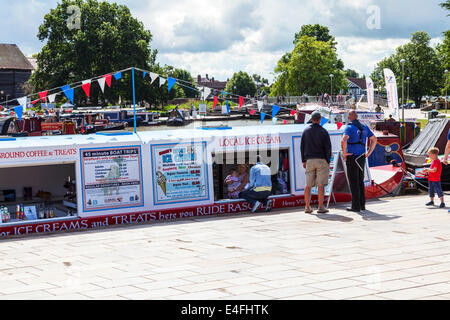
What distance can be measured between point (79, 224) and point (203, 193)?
7.75 feet

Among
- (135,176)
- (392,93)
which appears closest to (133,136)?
(135,176)

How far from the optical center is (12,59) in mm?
107688

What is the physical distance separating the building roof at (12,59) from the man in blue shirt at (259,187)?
103m

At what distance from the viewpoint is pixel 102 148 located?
1034 cm

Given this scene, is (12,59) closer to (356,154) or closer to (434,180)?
(356,154)

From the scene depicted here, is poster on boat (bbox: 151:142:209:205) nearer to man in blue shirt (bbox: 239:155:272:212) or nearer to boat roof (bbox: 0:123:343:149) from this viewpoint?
boat roof (bbox: 0:123:343:149)

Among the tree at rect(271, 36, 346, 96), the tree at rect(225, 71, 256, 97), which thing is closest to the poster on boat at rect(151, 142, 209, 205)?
the tree at rect(271, 36, 346, 96)

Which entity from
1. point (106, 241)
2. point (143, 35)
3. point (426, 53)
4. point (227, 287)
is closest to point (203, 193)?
point (106, 241)

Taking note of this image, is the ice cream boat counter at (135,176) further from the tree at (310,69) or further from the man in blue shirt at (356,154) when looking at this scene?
the tree at (310,69)

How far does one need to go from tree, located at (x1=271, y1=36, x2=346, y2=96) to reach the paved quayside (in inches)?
3354

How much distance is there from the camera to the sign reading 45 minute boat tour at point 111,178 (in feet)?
33.6

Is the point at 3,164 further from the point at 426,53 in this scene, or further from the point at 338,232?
the point at 426,53

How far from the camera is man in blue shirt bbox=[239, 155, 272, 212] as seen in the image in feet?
35.0

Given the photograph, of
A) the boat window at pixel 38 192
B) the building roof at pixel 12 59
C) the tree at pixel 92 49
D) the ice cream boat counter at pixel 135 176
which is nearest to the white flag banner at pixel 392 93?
the ice cream boat counter at pixel 135 176
